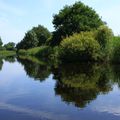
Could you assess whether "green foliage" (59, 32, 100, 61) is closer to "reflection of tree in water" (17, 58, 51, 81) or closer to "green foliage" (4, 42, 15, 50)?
"reflection of tree in water" (17, 58, 51, 81)

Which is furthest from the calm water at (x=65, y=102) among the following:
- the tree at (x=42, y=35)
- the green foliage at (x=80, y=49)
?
the tree at (x=42, y=35)

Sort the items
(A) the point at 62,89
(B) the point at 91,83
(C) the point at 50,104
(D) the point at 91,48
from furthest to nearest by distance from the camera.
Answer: (D) the point at 91,48 < (B) the point at 91,83 < (A) the point at 62,89 < (C) the point at 50,104

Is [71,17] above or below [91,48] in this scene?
above

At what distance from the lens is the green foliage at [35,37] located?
421 ft

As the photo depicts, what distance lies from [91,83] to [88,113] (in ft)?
31.3

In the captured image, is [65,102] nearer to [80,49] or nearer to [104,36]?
[80,49]

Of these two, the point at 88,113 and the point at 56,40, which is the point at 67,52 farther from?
the point at 88,113

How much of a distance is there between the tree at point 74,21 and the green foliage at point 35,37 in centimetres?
6036

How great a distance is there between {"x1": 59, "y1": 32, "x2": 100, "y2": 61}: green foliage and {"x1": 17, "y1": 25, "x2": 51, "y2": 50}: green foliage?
77.3m

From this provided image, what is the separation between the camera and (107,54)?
4856 centimetres

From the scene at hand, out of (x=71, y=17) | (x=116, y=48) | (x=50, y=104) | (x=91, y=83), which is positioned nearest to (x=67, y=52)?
(x=116, y=48)

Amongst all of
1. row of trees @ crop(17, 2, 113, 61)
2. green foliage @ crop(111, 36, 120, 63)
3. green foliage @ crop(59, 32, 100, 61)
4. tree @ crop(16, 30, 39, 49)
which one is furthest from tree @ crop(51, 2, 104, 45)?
tree @ crop(16, 30, 39, 49)

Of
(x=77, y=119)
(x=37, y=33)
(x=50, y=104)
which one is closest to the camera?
(x=77, y=119)

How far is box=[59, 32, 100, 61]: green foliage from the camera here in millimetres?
48000
